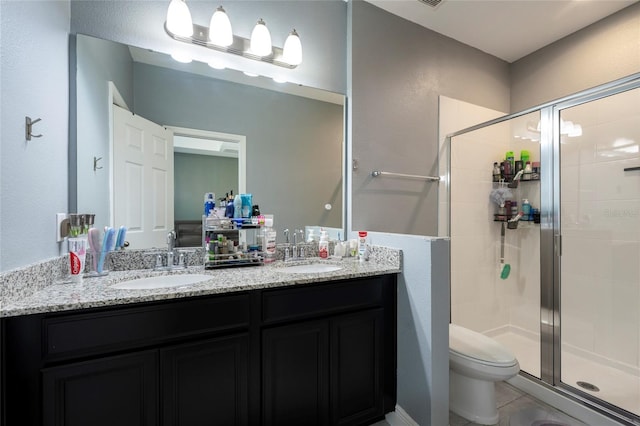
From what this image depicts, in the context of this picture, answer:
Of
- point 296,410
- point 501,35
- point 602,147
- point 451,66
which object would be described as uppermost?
point 501,35

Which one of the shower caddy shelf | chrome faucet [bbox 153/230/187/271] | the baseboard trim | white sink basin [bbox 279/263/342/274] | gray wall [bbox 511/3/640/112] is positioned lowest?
the baseboard trim

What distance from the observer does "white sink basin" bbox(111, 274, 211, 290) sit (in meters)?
1.28

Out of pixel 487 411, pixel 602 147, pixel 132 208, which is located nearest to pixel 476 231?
pixel 602 147

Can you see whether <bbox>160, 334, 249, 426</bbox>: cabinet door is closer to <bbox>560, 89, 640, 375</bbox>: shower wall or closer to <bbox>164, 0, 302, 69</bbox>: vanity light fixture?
<bbox>164, 0, 302, 69</bbox>: vanity light fixture

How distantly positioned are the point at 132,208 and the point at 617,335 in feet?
10.7

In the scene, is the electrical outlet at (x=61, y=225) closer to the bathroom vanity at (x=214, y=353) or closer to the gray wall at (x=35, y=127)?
the gray wall at (x=35, y=127)

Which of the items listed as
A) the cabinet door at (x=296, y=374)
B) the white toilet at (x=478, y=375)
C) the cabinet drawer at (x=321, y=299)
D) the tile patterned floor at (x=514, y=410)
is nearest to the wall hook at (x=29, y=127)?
the cabinet drawer at (x=321, y=299)

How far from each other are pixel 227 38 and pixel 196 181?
803mm

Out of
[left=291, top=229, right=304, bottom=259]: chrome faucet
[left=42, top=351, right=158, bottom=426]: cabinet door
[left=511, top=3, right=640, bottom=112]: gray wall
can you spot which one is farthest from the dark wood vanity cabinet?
[left=511, top=3, right=640, bottom=112]: gray wall

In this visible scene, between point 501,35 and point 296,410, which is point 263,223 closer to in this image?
point 296,410

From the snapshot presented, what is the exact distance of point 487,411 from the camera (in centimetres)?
160

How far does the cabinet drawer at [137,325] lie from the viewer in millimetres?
943

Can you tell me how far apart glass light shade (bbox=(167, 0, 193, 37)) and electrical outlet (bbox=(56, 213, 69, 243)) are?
104cm

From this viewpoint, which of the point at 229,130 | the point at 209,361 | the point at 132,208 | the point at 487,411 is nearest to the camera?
the point at 209,361
